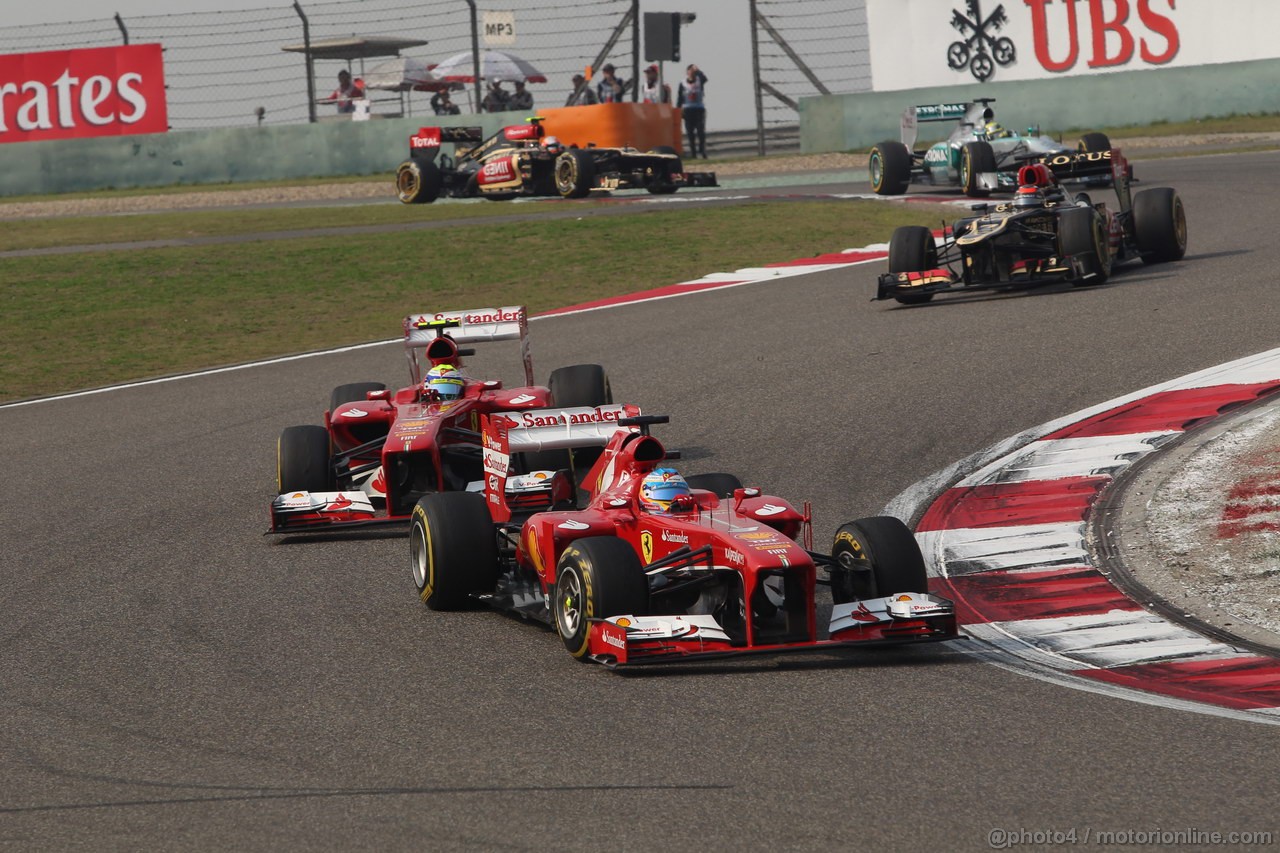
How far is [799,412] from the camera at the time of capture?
11859 mm

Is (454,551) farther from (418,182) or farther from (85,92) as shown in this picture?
(85,92)

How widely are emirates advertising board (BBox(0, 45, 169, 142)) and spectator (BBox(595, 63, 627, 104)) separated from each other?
8.82 metres

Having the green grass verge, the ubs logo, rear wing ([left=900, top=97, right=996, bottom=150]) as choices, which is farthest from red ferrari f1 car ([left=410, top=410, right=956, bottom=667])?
the ubs logo

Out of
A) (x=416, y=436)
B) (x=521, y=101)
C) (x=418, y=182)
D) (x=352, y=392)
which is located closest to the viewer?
→ (x=416, y=436)

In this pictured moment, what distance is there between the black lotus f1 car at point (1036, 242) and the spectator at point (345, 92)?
19989 millimetres

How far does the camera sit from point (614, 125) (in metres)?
32.8

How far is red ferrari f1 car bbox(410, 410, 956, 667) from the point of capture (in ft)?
22.0

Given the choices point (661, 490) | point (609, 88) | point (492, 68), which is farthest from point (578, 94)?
point (661, 490)

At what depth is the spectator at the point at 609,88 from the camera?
111 ft

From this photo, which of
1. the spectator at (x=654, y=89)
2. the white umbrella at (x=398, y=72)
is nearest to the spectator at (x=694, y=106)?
the spectator at (x=654, y=89)

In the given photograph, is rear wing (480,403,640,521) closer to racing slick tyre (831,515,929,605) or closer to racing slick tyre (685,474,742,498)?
racing slick tyre (685,474,742,498)

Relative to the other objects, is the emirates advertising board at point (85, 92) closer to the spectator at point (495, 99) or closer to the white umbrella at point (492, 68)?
the white umbrella at point (492, 68)

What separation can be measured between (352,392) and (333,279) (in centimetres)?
1060

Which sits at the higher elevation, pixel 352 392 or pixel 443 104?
pixel 443 104
